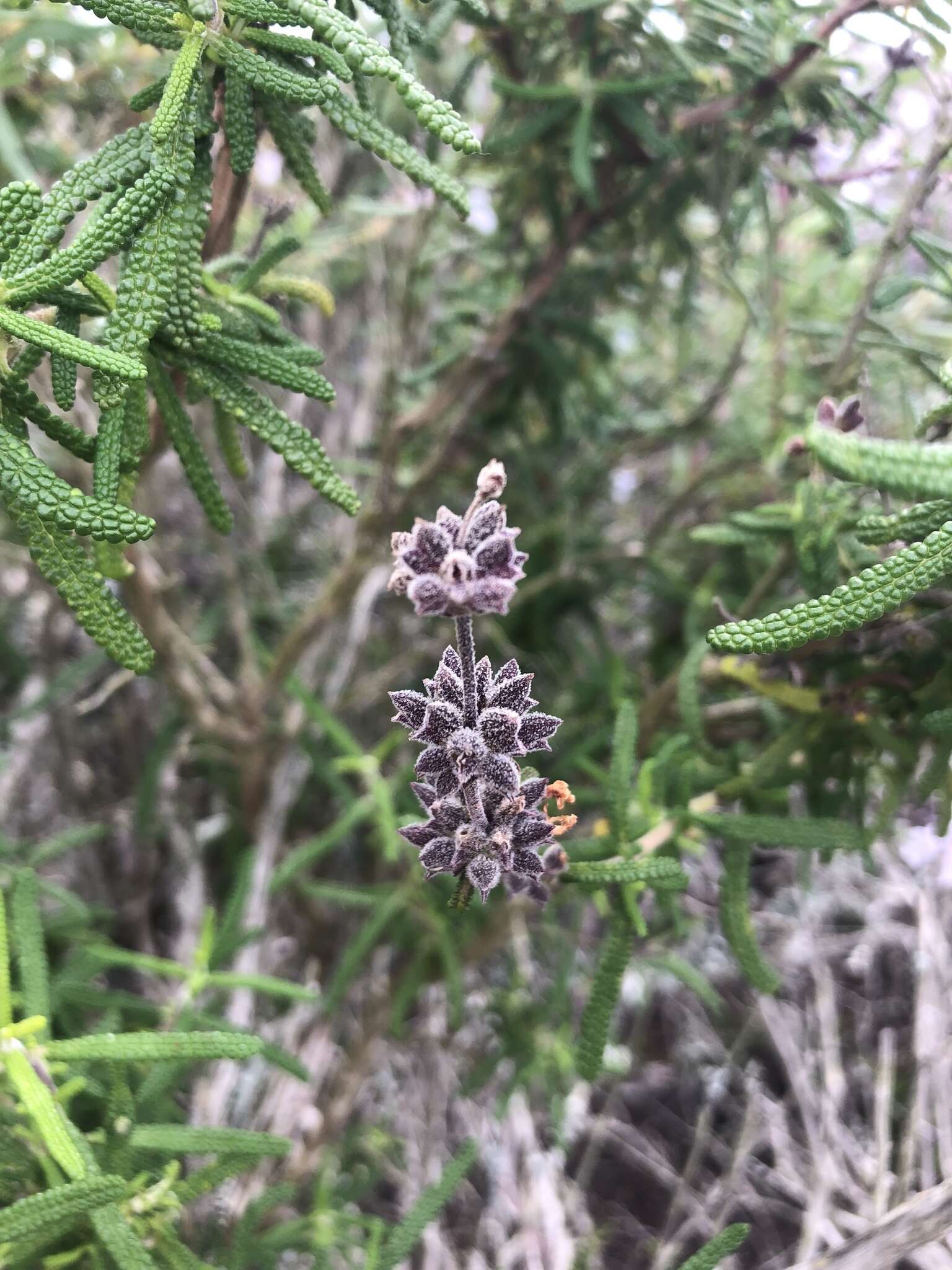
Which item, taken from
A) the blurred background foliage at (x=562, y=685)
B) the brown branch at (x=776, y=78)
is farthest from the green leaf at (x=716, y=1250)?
the brown branch at (x=776, y=78)

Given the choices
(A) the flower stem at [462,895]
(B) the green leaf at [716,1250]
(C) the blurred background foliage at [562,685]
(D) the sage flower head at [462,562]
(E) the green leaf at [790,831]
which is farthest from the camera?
(C) the blurred background foliage at [562,685]

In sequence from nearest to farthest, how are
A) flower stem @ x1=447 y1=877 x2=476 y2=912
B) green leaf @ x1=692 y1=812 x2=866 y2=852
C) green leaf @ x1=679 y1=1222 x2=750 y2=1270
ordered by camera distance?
flower stem @ x1=447 y1=877 x2=476 y2=912 < green leaf @ x1=679 y1=1222 x2=750 y2=1270 < green leaf @ x1=692 y1=812 x2=866 y2=852

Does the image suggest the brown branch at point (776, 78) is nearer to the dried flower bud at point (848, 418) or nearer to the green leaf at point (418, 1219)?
the dried flower bud at point (848, 418)

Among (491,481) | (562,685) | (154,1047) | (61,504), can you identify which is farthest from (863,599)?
(562,685)

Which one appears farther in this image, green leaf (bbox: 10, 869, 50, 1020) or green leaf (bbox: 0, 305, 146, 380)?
green leaf (bbox: 10, 869, 50, 1020)

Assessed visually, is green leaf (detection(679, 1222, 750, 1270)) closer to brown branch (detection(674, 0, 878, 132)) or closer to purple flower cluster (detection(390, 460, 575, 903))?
purple flower cluster (detection(390, 460, 575, 903))

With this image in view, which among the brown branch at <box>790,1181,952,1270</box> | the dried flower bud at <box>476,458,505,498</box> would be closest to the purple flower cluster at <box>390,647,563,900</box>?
the dried flower bud at <box>476,458,505,498</box>

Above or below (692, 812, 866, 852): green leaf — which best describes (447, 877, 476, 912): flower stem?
below
